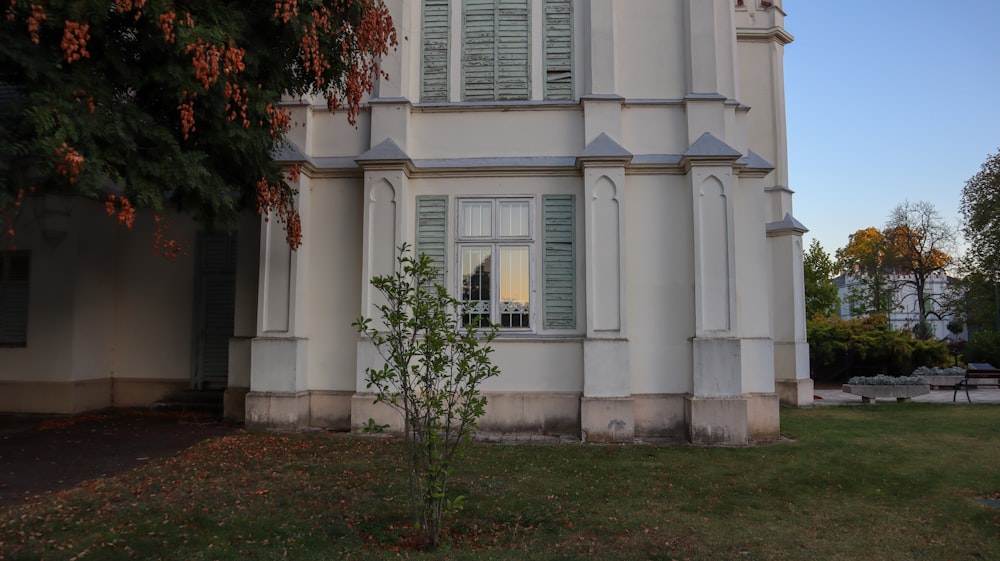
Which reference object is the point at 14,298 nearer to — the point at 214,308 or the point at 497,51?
the point at 214,308

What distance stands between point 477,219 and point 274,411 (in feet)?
14.6

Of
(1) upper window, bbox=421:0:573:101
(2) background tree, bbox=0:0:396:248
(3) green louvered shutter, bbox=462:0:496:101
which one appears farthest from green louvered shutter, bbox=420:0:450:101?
(2) background tree, bbox=0:0:396:248

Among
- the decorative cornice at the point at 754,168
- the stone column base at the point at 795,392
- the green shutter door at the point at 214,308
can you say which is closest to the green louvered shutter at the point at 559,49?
the decorative cornice at the point at 754,168

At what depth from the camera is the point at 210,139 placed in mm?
6578

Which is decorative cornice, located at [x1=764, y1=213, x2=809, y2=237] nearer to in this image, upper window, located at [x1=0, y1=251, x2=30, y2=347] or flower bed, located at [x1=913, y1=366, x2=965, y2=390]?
flower bed, located at [x1=913, y1=366, x2=965, y2=390]

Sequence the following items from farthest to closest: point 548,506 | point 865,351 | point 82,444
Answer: point 865,351
point 82,444
point 548,506

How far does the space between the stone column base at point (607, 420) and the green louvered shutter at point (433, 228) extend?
3.10 meters

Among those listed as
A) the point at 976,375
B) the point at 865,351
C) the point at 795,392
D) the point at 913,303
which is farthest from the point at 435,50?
the point at 913,303

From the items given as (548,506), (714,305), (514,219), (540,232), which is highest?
(514,219)

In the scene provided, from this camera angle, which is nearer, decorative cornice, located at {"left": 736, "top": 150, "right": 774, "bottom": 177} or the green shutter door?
decorative cornice, located at {"left": 736, "top": 150, "right": 774, "bottom": 177}

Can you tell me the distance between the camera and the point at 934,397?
17.0 meters

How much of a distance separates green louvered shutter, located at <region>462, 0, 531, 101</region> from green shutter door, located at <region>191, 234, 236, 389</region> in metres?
5.55

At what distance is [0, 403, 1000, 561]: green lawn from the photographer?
493 cm

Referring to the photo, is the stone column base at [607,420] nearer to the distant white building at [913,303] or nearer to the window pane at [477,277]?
the window pane at [477,277]
